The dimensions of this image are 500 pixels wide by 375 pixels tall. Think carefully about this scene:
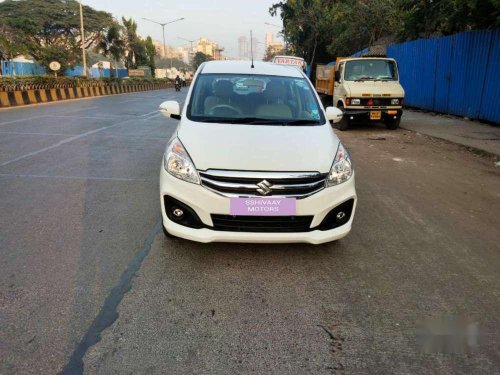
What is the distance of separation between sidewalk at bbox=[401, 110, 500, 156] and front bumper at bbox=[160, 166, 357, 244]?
258 inches

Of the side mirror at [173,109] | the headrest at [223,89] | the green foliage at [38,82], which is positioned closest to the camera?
the headrest at [223,89]

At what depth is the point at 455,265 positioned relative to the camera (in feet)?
12.1

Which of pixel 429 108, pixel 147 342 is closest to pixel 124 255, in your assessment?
pixel 147 342

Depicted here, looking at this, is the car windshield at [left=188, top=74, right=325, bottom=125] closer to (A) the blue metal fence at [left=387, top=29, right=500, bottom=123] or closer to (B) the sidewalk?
(B) the sidewalk

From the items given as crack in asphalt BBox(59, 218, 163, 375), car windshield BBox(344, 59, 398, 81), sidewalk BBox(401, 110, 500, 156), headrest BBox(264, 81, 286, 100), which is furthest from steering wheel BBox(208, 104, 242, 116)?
car windshield BBox(344, 59, 398, 81)

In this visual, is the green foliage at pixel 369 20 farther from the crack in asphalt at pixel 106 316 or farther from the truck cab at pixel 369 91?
the crack in asphalt at pixel 106 316

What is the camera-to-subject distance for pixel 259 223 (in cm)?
335

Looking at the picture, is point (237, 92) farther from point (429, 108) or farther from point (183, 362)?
point (429, 108)

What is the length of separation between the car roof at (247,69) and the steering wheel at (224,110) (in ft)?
2.33

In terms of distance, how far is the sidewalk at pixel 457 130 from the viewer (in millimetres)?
9734

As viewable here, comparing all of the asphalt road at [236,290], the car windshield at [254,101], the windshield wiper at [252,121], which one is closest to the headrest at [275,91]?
the car windshield at [254,101]

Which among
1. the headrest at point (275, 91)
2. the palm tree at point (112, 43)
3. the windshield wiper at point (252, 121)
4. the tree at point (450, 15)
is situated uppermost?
the palm tree at point (112, 43)

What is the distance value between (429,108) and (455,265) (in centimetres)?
1490

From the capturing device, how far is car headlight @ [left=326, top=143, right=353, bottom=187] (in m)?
3.49
